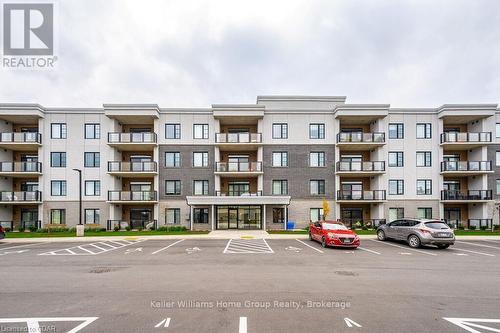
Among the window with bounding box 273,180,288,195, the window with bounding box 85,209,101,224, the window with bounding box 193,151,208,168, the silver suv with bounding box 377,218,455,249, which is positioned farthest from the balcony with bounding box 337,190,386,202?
the window with bounding box 85,209,101,224

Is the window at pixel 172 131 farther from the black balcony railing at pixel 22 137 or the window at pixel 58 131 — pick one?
the black balcony railing at pixel 22 137

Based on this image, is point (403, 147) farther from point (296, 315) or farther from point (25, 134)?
point (25, 134)

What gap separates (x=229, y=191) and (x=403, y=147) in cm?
1893

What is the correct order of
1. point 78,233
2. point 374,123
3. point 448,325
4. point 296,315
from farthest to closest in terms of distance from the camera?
1. point 374,123
2. point 78,233
3. point 296,315
4. point 448,325

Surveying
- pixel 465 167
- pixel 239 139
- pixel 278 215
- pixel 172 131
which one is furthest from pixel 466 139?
Result: pixel 172 131

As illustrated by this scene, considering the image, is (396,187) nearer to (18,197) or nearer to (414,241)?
(414,241)

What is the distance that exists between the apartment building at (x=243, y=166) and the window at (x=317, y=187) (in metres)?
0.10

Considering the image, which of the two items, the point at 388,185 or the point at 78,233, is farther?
the point at 388,185

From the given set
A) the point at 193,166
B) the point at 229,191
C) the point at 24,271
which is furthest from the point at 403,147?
the point at 24,271

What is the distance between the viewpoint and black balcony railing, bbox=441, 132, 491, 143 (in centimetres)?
2683

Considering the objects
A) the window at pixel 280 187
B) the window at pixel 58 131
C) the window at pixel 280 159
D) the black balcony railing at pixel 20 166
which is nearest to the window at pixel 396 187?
the window at pixel 280 187

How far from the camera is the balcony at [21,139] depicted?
26250 millimetres

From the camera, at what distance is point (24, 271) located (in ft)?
32.9

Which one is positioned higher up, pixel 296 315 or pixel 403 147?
pixel 403 147
